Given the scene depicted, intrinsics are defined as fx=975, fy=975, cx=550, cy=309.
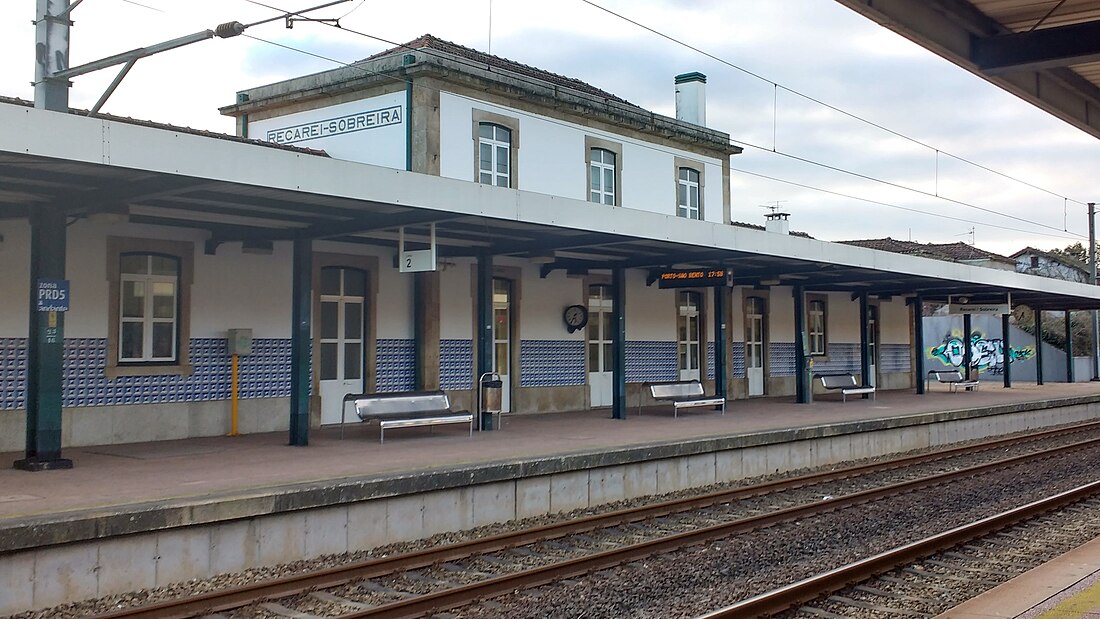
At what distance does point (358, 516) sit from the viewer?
9.07 meters

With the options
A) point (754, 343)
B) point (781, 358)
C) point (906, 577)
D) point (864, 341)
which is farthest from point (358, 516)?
point (864, 341)

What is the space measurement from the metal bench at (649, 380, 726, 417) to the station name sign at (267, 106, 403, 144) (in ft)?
23.1

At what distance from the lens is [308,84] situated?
20375 millimetres

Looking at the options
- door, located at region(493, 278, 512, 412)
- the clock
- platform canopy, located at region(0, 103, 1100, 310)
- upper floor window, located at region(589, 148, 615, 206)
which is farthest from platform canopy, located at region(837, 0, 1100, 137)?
upper floor window, located at region(589, 148, 615, 206)

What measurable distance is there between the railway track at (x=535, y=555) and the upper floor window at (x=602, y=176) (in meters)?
9.44

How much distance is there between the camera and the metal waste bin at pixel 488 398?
47.0ft

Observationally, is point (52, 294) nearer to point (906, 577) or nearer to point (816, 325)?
point (906, 577)

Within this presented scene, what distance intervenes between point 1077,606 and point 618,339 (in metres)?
10.9

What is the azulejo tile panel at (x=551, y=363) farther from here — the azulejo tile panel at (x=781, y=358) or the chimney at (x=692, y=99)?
the chimney at (x=692, y=99)

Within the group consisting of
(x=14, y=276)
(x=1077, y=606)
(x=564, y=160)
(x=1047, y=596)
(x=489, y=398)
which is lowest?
(x=1047, y=596)

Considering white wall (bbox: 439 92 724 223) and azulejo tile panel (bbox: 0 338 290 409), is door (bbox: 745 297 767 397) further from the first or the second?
azulejo tile panel (bbox: 0 338 290 409)

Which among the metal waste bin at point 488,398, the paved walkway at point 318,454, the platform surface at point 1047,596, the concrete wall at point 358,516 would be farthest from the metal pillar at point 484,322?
the platform surface at point 1047,596

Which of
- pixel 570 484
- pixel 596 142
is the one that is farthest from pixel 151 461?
pixel 596 142

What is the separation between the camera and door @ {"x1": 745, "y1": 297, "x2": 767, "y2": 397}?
79.0 feet
